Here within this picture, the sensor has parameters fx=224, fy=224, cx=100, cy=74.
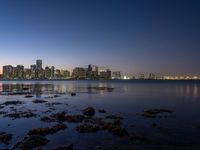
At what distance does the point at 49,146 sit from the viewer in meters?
20.8

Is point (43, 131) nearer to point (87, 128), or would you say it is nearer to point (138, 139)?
point (87, 128)

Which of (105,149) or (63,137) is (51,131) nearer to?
(63,137)

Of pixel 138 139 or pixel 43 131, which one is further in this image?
pixel 43 131

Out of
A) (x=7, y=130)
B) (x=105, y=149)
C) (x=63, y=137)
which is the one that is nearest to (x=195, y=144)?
(x=105, y=149)

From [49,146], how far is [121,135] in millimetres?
8105

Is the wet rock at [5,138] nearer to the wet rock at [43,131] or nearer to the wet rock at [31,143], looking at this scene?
the wet rock at [31,143]

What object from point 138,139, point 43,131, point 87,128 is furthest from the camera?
point 87,128

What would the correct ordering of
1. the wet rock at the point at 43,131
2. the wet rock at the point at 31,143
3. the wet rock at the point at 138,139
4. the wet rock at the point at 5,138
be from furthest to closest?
the wet rock at the point at 43,131 → the wet rock at the point at 138,139 → the wet rock at the point at 5,138 → the wet rock at the point at 31,143

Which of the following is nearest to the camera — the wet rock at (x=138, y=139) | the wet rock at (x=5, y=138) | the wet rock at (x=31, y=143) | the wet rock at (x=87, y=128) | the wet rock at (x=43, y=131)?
the wet rock at (x=31, y=143)

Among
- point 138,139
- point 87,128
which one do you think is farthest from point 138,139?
point 87,128

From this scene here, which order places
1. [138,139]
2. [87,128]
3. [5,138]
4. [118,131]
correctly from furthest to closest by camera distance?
[87,128] → [118,131] → [138,139] → [5,138]

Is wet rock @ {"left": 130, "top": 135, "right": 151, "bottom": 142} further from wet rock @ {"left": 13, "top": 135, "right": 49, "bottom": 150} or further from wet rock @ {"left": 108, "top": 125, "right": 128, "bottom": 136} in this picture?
wet rock @ {"left": 13, "top": 135, "right": 49, "bottom": 150}

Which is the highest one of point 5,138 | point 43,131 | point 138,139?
point 43,131

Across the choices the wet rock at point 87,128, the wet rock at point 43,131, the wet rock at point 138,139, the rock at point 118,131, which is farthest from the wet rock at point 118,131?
the wet rock at point 43,131
